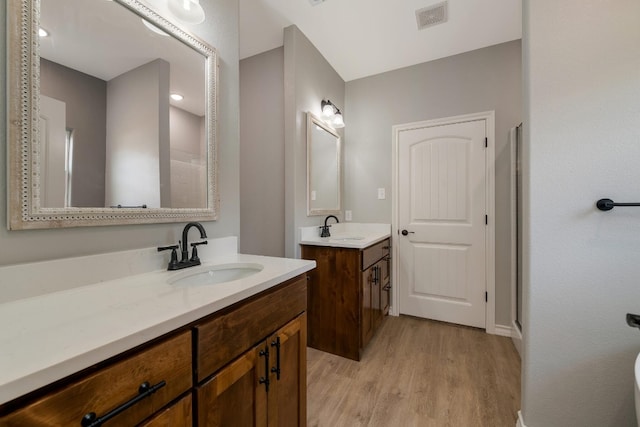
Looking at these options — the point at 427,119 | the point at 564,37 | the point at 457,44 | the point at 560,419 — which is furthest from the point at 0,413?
the point at 457,44

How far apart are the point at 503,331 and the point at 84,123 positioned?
3126 millimetres

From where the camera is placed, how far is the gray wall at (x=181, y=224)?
71 cm

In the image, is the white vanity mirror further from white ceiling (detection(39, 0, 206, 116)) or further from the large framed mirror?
white ceiling (detection(39, 0, 206, 116))

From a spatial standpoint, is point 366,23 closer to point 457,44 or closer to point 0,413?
point 457,44

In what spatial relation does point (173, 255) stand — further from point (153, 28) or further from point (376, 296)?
point (376, 296)

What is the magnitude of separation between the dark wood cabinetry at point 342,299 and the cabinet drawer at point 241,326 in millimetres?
832

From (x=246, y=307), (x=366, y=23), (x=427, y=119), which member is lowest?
(x=246, y=307)

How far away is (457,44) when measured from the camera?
2.24 m

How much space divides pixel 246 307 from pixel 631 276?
1584 millimetres

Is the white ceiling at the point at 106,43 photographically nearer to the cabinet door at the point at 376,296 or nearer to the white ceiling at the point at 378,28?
the white ceiling at the point at 378,28

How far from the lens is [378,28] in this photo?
2033mm

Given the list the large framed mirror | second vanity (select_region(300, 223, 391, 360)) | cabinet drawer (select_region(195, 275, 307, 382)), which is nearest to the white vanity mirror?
second vanity (select_region(300, 223, 391, 360))

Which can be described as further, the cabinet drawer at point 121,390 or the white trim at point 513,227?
the white trim at point 513,227

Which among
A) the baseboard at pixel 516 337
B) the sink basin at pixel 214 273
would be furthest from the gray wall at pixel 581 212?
the sink basin at pixel 214 273
